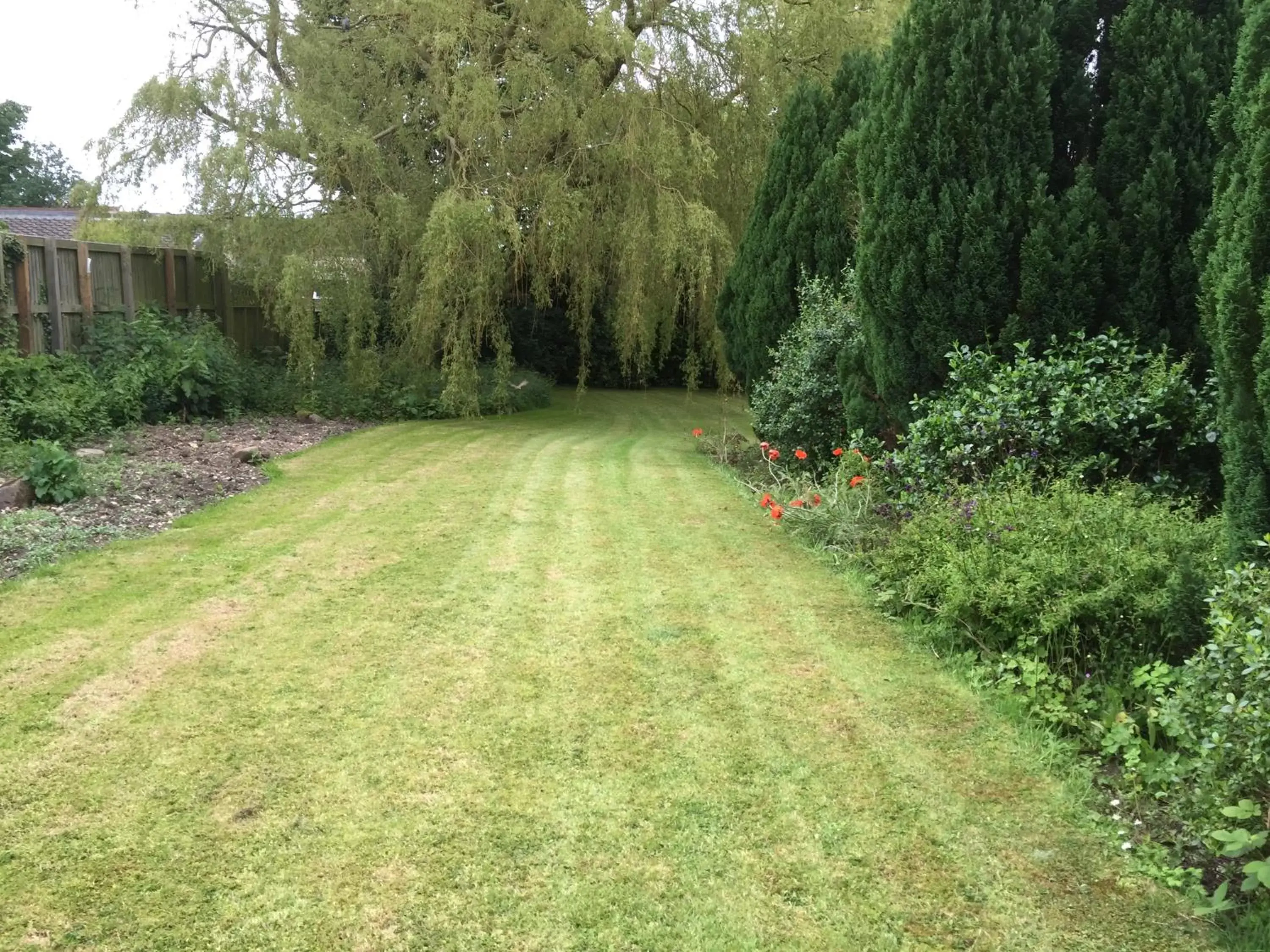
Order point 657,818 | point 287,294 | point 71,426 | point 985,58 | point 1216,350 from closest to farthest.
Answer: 1. point 657,818
2. point 1216,350
3. point 985,58
4. point 71,426
5. point 287,294

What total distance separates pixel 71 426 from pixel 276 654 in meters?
5.19

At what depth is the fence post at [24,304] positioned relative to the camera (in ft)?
27.6

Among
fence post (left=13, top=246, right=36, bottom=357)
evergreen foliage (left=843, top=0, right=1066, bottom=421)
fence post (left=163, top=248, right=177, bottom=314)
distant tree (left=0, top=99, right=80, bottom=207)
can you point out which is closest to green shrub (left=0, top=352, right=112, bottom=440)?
fence post (left=13, top=246, right=36, bottom=357)

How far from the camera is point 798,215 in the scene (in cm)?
842

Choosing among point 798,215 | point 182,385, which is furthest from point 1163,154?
point 182,385

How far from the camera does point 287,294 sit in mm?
10414

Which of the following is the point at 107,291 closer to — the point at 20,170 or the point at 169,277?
the point at 169,277

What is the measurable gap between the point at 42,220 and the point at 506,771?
97.3ft

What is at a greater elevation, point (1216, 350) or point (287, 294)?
point (287, 294)

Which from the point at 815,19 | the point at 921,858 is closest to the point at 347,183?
the point at 815,19

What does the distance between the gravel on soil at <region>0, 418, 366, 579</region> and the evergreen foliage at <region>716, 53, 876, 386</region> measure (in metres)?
4.64

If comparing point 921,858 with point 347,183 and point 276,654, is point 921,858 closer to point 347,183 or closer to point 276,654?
point 276,654

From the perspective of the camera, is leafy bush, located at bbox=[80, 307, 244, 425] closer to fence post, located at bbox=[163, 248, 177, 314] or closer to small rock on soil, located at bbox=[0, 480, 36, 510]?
fence post, located at bbox=[163, 248, 177, 314]

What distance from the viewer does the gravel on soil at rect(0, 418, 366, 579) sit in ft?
16.2
